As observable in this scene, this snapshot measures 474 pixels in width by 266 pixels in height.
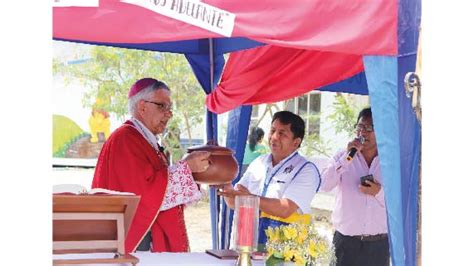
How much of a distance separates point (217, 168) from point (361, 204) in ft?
3.81

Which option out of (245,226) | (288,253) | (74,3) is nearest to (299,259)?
(288,253)

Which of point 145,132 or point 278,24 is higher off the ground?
point 278,24

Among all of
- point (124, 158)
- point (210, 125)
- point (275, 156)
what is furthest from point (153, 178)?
point (210, 125)

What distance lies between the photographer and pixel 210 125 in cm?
570

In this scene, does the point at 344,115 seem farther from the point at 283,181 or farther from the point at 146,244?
the point at 146,244

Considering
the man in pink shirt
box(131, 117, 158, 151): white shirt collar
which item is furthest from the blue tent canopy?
the man in pink shirt

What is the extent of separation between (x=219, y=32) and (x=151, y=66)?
9108 mm

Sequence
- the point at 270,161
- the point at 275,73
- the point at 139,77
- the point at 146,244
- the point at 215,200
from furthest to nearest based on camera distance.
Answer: the point at 139,77 → the point at 215,200 → the point at 275,73 → the point at 270,161 → the point at 146,244

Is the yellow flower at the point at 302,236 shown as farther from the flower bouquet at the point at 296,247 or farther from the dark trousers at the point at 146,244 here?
the dark trousers at the point at 146,244

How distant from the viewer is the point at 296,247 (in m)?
3.14

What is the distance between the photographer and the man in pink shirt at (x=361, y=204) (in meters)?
4.74

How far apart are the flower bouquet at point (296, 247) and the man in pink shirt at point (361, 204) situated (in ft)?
5.18
